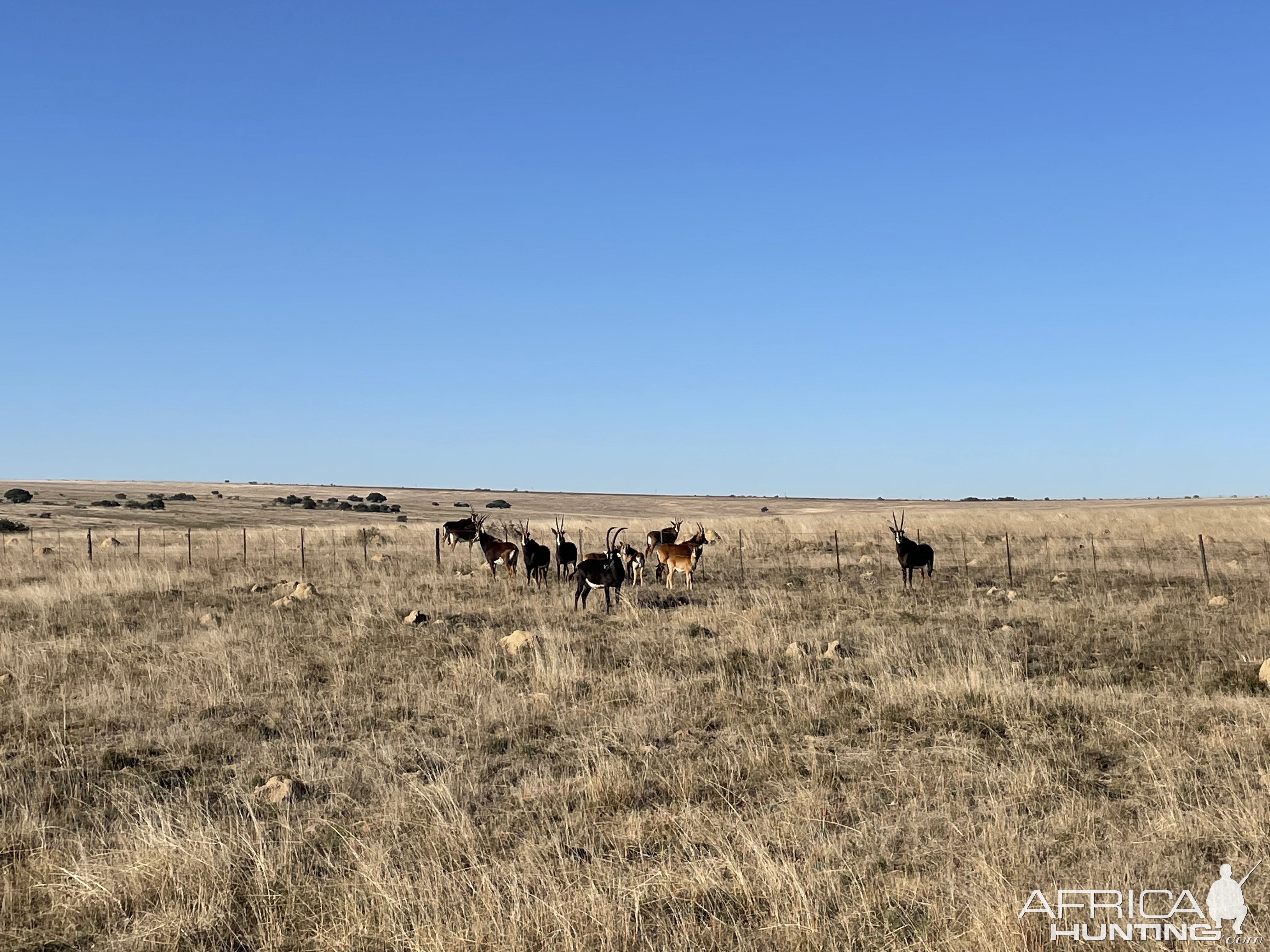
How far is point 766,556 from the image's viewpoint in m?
32.9

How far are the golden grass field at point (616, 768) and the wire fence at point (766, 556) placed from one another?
548 centimetres

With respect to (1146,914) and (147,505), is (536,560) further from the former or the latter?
(147,505)

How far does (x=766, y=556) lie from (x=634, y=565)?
931 cm

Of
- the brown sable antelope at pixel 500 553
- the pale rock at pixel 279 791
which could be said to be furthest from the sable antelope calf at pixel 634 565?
the pale rock at pixel 279 791

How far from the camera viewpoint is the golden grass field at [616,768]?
17.2 ft

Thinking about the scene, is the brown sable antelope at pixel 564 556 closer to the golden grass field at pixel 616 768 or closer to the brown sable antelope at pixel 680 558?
the brown sable antelope at pixel 680 558

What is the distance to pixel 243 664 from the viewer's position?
41.9ft

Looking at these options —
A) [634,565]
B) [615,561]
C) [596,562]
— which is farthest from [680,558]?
[615,561]

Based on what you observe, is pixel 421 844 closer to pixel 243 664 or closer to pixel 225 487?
pixel 243 664

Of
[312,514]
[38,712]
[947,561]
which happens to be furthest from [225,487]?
[38,712]

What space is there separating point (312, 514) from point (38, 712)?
6025cm

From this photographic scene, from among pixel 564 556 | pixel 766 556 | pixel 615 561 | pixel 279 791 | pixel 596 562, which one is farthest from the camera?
pixel 766 556

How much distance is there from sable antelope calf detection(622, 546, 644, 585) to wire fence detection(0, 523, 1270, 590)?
2.12 meters

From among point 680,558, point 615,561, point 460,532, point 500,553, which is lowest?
point 500,553
